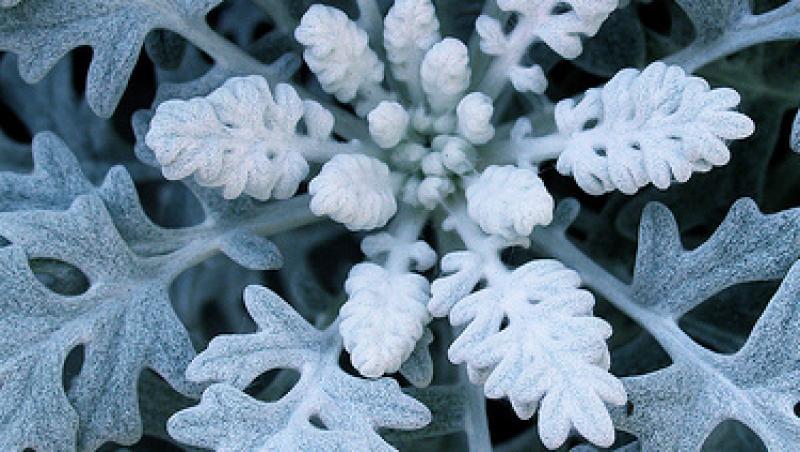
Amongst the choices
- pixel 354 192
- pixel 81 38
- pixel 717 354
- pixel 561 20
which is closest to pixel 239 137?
pixel 354 192

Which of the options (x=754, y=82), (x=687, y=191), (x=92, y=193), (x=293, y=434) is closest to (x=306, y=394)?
(x=293, y=434)

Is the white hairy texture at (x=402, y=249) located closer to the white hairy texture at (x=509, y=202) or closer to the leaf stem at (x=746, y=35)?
the white hairy texture at (x=509, y=202)

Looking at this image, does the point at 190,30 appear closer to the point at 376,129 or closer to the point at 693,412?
the point at 376,129

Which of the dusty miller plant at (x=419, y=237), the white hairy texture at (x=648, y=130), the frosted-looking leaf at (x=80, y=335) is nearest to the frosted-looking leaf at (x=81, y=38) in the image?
the dusty miller plant at (x=419, y=237)

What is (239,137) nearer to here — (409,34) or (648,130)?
(409,34)

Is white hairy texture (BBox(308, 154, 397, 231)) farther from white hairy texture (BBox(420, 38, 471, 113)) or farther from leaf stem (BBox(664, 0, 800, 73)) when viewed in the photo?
leaf stem (BBox(664, 0, 800, 73))

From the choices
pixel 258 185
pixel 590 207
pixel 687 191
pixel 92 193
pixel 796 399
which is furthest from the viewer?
pixel 590 207
